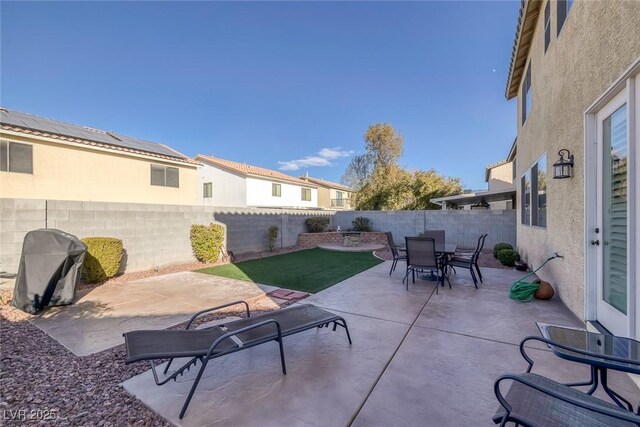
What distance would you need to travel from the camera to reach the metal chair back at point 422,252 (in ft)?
20.2

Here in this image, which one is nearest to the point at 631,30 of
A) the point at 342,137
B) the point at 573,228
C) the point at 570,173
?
the point at 570,173

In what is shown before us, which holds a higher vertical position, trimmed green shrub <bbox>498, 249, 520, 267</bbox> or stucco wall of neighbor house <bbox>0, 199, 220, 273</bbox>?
stucco wall of neighbor house <bbox>0, 199, 220, 273</bbox>

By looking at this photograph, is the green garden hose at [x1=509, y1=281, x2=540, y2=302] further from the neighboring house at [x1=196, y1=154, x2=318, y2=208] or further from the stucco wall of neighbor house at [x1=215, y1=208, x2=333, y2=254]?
the neighboring house at [x1=196, y1=154, x2=318, y2=208]

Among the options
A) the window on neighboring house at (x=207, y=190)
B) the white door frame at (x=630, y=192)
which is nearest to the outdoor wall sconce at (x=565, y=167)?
the white door frame at (x=630, y=192)

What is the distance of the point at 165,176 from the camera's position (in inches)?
607

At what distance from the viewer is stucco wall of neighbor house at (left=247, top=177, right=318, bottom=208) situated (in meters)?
21.0

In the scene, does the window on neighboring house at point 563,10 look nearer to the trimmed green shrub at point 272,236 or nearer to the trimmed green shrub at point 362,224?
the trimmed green shrub at point 272,236

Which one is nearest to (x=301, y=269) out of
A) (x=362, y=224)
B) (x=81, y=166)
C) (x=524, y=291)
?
(x=524, y=291)

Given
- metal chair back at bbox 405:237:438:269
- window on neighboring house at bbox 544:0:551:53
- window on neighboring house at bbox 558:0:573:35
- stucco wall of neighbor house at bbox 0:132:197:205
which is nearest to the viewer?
window on neighboring house at bbox 558:0:573:35

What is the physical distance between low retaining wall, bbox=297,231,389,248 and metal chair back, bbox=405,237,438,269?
26.3 feet

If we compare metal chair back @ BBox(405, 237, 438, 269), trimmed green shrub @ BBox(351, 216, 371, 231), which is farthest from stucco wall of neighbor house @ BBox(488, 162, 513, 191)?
metal chair back @ BBox(405, 237, 438, 269)

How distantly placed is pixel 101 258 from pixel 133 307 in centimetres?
252

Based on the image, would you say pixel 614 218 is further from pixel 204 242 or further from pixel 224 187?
pixel 224 187

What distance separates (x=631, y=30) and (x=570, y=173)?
7.32ft
